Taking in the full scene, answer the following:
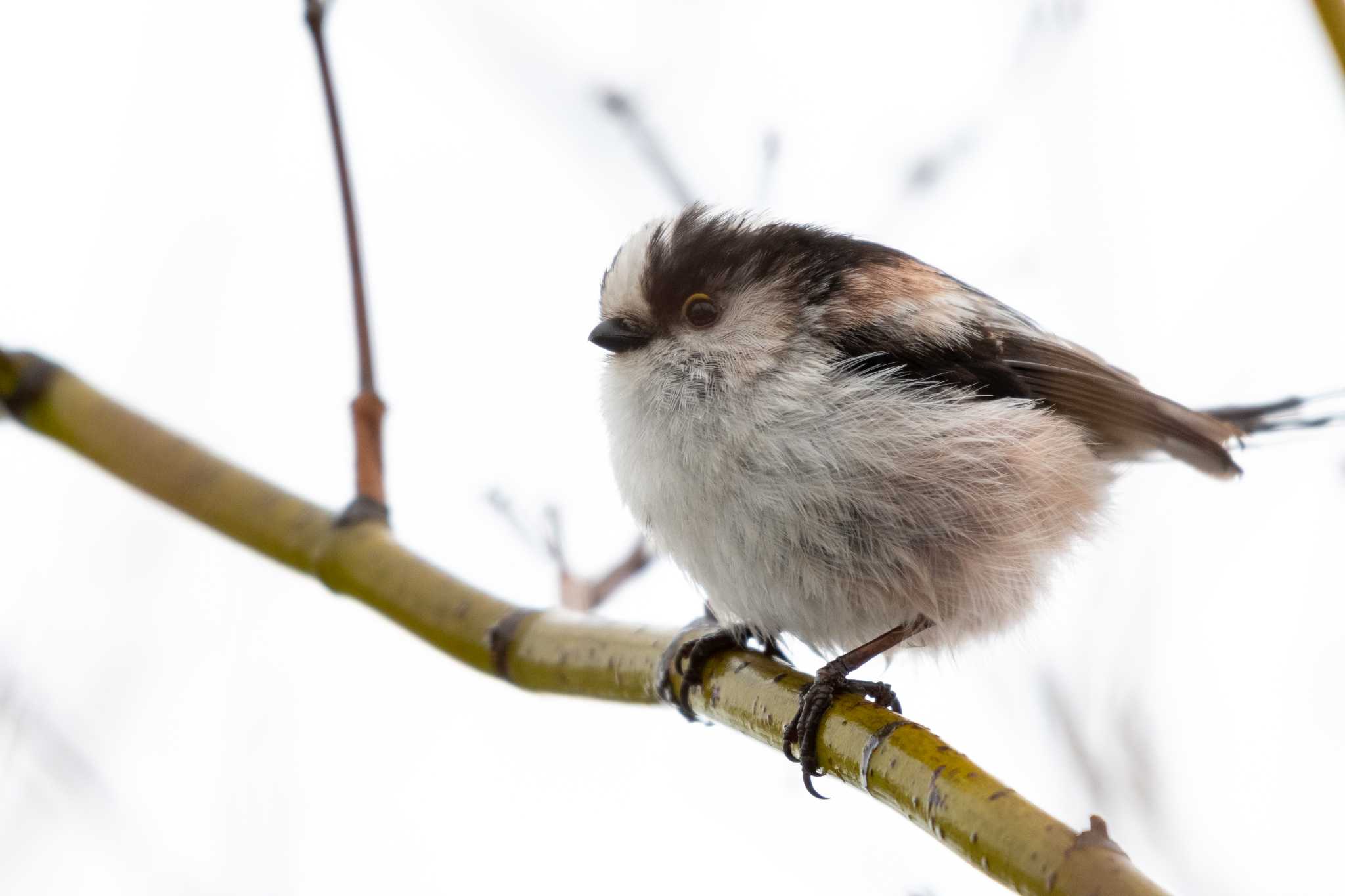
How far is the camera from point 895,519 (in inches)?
103

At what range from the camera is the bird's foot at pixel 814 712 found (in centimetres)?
217

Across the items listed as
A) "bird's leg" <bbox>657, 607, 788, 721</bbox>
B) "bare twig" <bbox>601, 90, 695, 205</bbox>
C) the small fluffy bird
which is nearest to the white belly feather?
the small fluffy bird

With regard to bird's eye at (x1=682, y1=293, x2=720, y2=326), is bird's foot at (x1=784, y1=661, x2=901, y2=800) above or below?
below

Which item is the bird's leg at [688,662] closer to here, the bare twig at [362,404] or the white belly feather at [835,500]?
the white belly feather at [835,500]

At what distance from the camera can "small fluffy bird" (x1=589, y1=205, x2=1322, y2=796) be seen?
101 inches

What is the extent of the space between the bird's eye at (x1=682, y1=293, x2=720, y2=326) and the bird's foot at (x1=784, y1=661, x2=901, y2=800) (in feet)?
2.97

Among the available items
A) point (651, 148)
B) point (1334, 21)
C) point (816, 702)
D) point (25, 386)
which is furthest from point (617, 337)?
point (1334, 21)

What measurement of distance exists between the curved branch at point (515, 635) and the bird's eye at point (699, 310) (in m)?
0.72

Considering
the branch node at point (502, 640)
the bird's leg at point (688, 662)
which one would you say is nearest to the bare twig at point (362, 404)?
the branch node at point (502, 640)

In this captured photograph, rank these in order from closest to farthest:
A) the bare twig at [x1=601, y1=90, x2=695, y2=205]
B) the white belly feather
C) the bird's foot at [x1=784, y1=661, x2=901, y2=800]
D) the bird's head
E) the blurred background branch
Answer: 1. the blurred background branch
2. the bird's foot at [x1=784, y1=661, x2=901, y2=800]
3. the white belly feather
4. the bird's head
5. the bare twig at [x1=601, y1=90, x2=695, y2=205]

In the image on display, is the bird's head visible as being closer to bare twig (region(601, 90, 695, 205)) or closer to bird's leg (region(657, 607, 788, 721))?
bare twig (region(601, 90, 695, 205))

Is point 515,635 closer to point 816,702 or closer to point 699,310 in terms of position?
point 816,702

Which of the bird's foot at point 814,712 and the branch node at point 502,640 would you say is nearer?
the bird's foot at point 814,712

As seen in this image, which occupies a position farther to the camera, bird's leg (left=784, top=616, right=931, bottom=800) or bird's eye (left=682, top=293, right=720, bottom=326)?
bird's eye (left=682, top=293, right=720, bottom=326)
